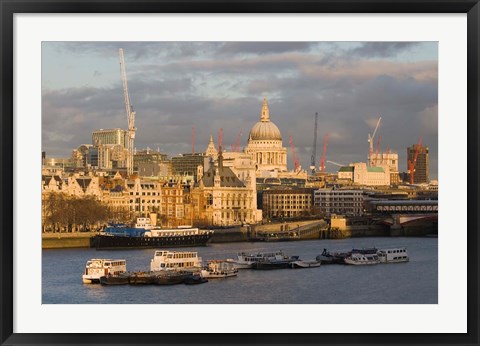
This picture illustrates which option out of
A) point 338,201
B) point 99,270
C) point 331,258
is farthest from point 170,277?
Result: point 338,201

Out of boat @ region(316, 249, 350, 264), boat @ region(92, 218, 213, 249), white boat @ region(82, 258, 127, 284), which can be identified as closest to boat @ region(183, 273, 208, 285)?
white boat @ region(82, 258, 127, 284)

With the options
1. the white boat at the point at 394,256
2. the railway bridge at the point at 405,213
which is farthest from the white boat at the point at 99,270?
the railway bridge at the point at 405,213

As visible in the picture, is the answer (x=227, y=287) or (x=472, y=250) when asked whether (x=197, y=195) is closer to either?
(x=227, y=287)

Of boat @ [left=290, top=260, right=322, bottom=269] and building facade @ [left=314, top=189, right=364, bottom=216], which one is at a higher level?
building facade @ [left=314, top=189, right=364, bottom=216]

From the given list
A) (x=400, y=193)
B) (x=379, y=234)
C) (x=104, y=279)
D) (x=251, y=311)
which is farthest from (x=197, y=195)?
(x=251, y=311)

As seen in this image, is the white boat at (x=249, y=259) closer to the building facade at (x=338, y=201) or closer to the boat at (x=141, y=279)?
the boat at (x=141, y=279)

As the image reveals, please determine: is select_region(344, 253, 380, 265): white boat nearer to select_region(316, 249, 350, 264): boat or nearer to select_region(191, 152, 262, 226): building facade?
select_region(316, 249, 350, 264): boat

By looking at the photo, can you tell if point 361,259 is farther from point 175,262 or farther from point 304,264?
point 175,262
